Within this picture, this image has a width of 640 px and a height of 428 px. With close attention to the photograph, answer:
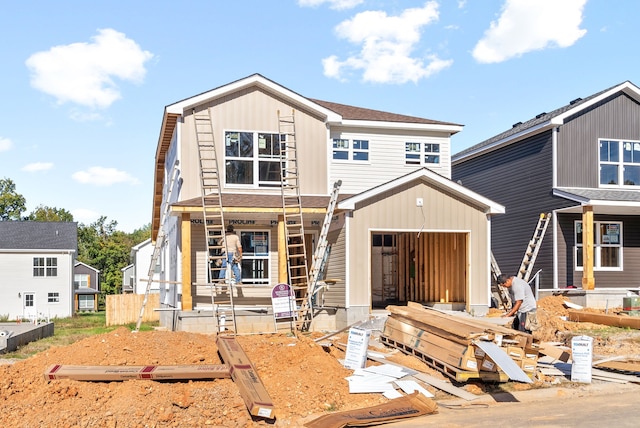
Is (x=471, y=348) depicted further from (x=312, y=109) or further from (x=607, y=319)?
(x=312, y=109)

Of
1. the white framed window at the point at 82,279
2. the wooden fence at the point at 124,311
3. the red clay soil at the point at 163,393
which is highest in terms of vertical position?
the red clay soil at the point at 163,393

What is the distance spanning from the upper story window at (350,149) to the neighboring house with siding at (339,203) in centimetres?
4

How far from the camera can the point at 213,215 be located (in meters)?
18.4

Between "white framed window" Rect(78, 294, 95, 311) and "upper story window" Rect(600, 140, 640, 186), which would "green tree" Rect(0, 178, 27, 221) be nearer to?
"white framed window" Rect(78, 294, 95, 311)

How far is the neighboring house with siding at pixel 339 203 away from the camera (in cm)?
1808

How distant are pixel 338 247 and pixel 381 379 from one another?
25.5 feet

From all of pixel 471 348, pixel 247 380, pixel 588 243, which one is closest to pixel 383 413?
pixel 247 380

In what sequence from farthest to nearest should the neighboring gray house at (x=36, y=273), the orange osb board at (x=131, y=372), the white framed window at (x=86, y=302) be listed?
1. the white framed window at (x=86, y=302)
2. the neighboring gray house at (x=36, y=273)
3. the orange osb board at (x=131, y=372)

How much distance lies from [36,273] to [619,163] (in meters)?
32.8

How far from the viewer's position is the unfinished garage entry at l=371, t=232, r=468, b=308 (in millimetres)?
20359

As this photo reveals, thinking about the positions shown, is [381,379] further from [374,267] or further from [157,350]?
[374,267]

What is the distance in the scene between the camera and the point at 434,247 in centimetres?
2123

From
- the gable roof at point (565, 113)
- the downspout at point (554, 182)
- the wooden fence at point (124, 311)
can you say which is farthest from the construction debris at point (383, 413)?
the wooden fence at point (124, 311)

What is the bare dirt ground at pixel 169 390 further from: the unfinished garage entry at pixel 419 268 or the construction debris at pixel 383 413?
the unfinished garage entry at pixel 419 268
